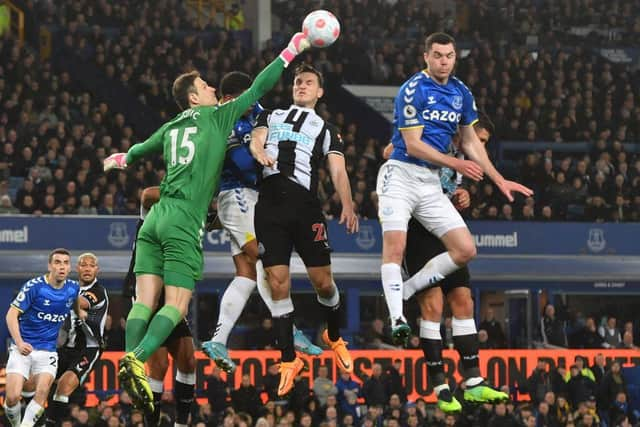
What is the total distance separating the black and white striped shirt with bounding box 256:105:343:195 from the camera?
1130 cm

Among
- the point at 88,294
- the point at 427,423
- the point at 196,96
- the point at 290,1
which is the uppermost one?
the point at 290,1

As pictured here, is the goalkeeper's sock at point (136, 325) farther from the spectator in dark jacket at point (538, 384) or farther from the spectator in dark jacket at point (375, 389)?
the spectator in dark jacket at point (538, 384)

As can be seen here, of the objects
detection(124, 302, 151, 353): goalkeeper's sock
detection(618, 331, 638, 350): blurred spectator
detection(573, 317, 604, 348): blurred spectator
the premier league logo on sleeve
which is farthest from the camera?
detection(573, 317, 604, 348): blurred spectator

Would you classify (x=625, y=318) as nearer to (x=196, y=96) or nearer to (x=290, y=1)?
(x=290, y=1)

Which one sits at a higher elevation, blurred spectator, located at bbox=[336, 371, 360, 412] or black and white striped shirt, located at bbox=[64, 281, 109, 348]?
black and white striped shirt, located at bbox=[64, 281, 109, 348]

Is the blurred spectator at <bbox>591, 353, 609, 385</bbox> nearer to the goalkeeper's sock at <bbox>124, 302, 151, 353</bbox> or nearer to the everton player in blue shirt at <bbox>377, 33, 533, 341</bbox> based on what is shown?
the everton player in blue shirt at <bbox>377, 33, 533, 341</bbox>

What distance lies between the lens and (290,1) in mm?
37875

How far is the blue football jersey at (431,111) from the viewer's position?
36.2ft

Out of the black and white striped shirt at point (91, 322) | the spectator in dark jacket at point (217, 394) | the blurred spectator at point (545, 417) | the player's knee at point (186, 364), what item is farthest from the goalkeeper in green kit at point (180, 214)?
the blurred spectator at point (545, 417)

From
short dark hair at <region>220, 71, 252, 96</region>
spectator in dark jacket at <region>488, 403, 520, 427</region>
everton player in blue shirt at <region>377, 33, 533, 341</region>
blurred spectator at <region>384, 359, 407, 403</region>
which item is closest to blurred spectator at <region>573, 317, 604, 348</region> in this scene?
spectator in dark jacket at <region>488, 403, 520, 427</region>

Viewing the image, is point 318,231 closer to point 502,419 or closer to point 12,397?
point 12,397

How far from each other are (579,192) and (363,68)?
7619 mm

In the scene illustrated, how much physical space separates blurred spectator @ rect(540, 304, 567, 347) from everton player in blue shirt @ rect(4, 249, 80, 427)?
1496cm

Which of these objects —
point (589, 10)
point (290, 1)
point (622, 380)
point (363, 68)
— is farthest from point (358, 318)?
point (589, 10)
